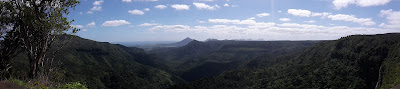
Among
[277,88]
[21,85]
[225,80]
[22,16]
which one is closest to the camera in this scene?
[21,85]

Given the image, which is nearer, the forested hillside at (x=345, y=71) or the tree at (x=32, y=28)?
the tree at (x=32, y=28)

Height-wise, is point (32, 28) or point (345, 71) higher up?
point (32, 28)

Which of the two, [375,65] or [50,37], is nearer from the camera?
[50,37]

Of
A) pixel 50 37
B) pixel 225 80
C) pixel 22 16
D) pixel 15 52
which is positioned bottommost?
pixel 225 80

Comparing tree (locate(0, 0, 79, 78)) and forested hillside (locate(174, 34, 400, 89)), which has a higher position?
tree (locate(0, 0, 79, 78))

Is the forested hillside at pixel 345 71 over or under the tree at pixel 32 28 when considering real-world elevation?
under

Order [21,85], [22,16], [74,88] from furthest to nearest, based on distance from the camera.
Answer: [22,16] → [21,85] → [74,88]

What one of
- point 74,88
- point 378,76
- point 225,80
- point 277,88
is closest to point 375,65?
point 378,76

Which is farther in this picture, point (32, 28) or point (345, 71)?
point (345, 71)

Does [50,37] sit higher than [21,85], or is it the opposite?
[50,37]

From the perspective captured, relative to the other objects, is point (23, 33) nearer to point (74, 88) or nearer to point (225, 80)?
point (74, 88)

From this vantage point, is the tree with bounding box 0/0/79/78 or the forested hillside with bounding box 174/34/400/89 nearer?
the tree with bounding box 0/0/79/78
